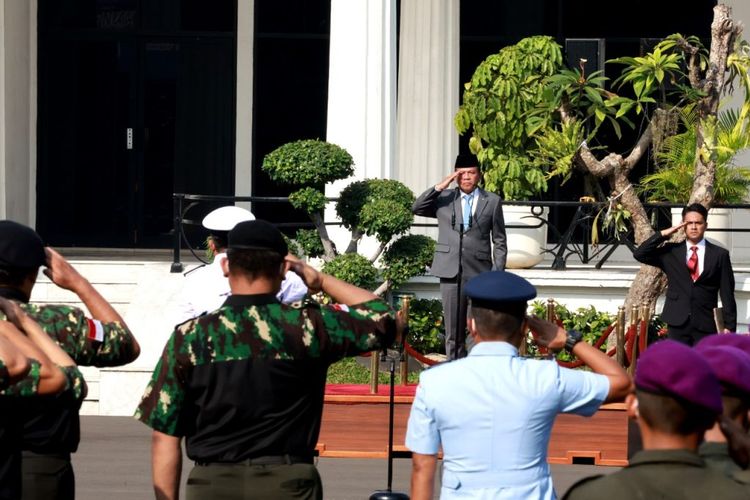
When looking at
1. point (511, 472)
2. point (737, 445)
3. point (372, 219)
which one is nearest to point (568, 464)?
point (372, 219)

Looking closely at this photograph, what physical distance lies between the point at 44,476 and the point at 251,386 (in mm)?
832

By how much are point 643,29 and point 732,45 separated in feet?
19.4

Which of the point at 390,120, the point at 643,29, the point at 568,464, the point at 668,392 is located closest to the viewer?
the point at 668,392

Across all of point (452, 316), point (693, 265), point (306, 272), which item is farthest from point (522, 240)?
point (306, 272)

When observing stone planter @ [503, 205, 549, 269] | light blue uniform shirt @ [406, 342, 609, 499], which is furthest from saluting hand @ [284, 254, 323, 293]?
stone planter @ [503, 205, 549, 269]

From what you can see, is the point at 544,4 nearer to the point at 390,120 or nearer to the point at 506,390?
the point at 390,120

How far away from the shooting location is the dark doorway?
65.3 ft

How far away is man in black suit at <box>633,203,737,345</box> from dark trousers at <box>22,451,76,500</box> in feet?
24.0

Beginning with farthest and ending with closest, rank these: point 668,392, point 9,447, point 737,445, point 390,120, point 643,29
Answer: point 643,29, point 390,120, point 9,447, point 737,445, point 668,392

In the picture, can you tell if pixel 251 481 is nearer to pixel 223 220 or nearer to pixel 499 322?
pixel 499 322

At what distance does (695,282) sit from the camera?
1153 cm

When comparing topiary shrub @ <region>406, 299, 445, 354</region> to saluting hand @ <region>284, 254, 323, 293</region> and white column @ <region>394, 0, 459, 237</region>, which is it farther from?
saluting hand @ <region>284, 254, 323, 293</region>

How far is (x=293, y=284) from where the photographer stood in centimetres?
738

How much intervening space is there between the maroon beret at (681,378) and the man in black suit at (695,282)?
26.7 ft
